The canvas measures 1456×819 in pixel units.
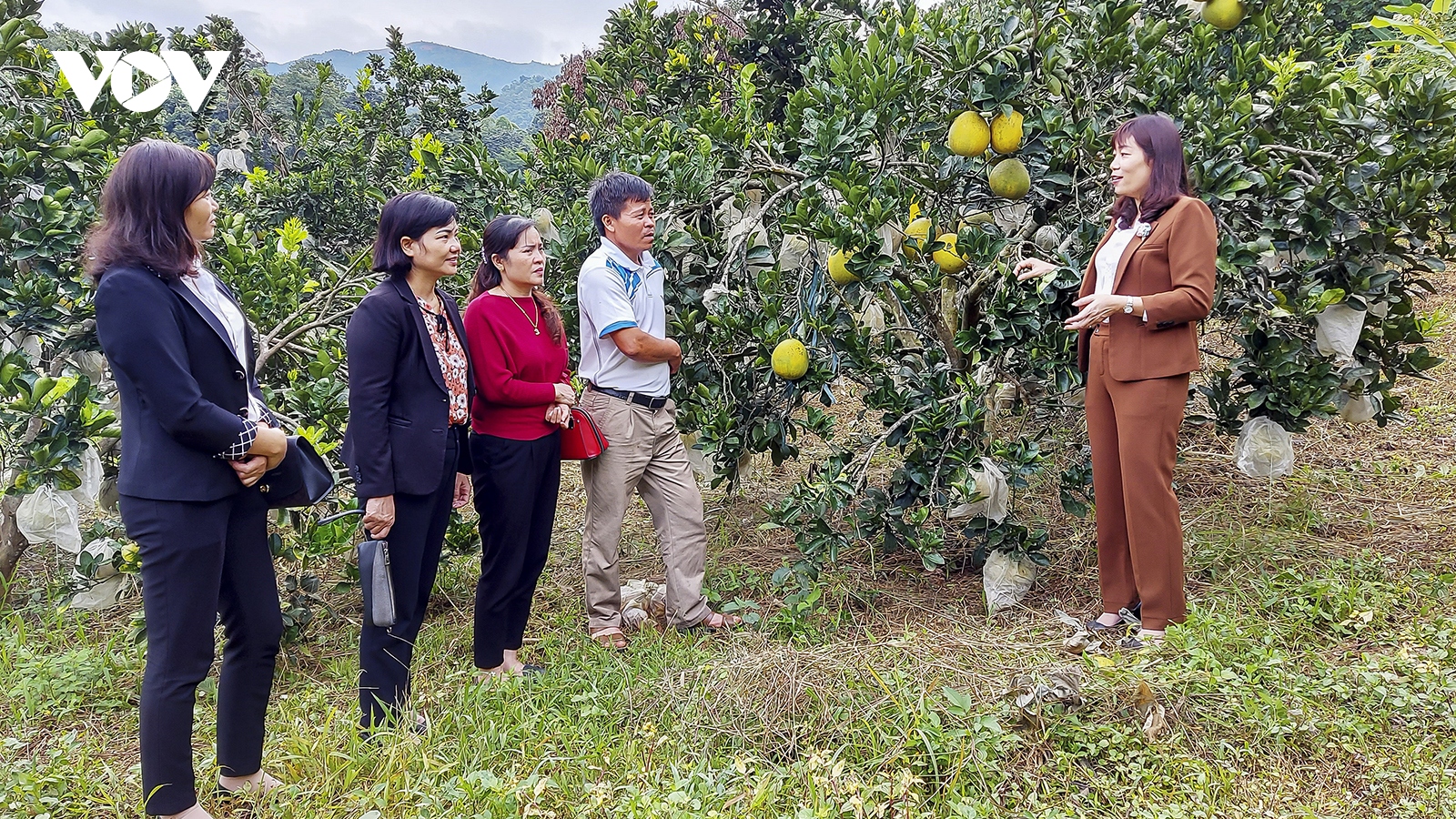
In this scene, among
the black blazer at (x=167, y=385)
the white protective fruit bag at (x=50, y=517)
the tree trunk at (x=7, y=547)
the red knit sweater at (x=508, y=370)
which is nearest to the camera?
the black blazer at (x=167, y=385)

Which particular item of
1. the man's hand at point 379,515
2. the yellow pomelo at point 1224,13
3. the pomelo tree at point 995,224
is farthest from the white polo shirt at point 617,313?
the yellow pomelo at point 1224,13

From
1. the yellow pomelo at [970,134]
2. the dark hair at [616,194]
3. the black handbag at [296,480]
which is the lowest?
the black handbag at [296,480]

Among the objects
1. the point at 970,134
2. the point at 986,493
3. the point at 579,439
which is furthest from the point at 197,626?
the point at 970,134

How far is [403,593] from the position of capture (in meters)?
2.50

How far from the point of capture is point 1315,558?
10.9ft

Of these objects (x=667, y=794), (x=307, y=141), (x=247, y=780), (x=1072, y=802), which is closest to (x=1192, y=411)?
(x=1072, y=802)

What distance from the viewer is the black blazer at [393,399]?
235cm

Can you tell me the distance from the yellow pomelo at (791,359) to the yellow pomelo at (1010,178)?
0.76 metres

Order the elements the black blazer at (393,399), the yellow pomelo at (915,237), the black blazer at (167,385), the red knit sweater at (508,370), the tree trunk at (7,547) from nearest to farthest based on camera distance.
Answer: the black blazer at (167,385)
the black blazer at (393,399)
the red knit sweater at (508,370)
the yellow pomelo at (915,237)
the tree trunk at (7,547)

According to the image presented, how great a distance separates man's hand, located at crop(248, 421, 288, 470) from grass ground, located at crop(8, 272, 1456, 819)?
0.76m

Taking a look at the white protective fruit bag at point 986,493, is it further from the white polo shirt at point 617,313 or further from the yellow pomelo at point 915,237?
the white polo shirt at point 617,313

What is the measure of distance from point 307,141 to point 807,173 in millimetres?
3839

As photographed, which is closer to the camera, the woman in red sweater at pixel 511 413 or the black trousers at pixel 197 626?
the black trousers at pixel 197 626

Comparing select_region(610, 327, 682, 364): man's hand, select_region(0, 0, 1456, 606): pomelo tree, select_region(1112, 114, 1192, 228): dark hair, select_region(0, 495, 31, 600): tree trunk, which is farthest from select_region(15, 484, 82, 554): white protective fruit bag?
select_region(1112, 114, 1192, 228): dark hair
